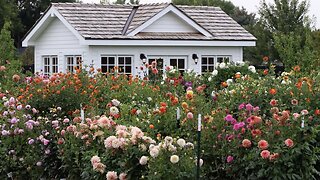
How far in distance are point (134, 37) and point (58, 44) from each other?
3.68 meters

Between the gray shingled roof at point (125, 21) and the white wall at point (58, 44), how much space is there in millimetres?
752

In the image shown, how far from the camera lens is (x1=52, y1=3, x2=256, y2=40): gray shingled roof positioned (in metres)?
25.5

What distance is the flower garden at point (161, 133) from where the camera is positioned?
6.53 m

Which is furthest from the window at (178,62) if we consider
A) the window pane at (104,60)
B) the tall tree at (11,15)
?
the tall tree at (11,15)

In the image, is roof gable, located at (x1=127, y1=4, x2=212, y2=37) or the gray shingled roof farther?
roof gable, located at (x1=127, y1=4, x2=212, y2=37)

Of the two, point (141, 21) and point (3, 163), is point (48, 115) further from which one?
point (141, 21)

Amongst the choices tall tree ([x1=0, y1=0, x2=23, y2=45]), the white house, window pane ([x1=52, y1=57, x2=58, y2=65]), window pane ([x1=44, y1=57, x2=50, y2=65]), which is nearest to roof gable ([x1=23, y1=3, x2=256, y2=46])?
the white house

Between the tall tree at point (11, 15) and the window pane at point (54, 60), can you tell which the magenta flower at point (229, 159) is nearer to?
the window pane at point (54, 60)

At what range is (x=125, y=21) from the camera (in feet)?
87.8

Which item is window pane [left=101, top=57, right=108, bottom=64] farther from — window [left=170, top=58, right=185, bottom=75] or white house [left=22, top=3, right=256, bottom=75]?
window [left=170, top=58, right=185, bottom=75]

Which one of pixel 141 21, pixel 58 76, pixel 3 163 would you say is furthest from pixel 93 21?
pixel 3 163

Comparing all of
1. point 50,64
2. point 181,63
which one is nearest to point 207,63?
point 181,63

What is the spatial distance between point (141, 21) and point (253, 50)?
57.4ft

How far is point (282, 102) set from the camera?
320 inches
